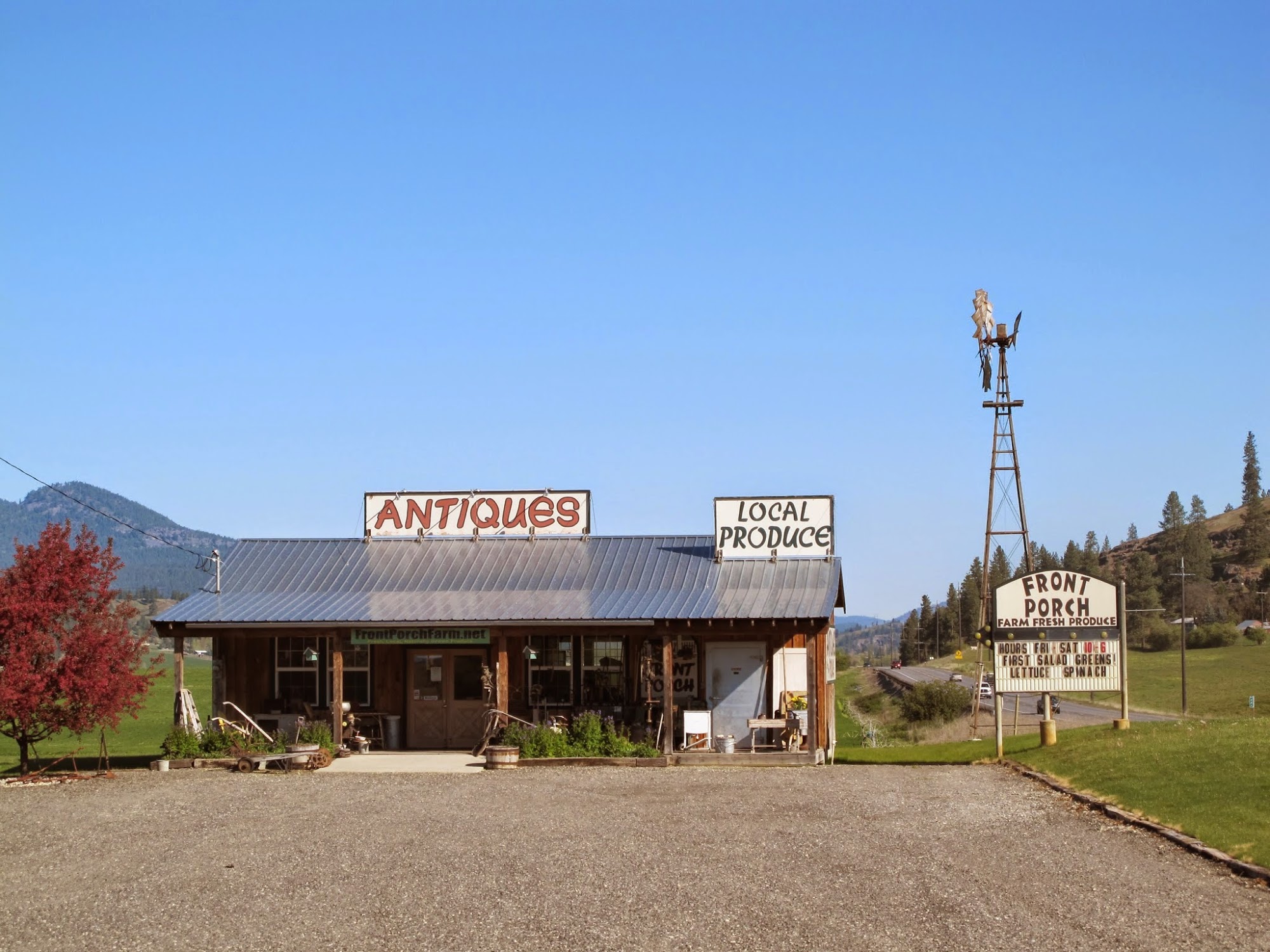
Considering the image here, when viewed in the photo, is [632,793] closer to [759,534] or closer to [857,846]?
[857,846]

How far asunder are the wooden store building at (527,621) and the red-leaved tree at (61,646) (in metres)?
2.23

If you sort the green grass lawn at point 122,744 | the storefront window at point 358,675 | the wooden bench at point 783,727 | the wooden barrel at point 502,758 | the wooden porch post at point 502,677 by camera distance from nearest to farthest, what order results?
the wooden barrel at point 502,758 → the wooden bench at point 783,727 → the wooden porch post at point 502,677 → the storefront window at point 358,675 → the green grass lawn at point 122,744

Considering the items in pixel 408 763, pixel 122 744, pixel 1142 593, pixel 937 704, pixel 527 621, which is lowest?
pixel 122 744

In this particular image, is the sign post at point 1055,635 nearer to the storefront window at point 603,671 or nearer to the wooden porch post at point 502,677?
the storefront window at point 603,671

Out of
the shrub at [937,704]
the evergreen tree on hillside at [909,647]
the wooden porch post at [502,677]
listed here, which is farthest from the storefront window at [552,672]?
the evergreen tree on hillside at [909,647]

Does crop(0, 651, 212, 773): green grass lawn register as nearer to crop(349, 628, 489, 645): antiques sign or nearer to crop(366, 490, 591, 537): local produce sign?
crop(349, 628, 489, 645): antiques sign

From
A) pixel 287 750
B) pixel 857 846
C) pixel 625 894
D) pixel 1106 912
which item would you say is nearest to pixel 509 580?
pixel 287 750

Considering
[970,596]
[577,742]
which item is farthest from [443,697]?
[970,596]

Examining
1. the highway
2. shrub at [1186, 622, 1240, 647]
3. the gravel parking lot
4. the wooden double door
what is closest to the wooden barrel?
the gravel parking lot

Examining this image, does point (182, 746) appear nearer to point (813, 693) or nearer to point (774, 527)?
point (813, 693)

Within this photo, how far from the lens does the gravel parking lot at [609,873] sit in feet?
35.6

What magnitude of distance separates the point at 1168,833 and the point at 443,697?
1677 cm

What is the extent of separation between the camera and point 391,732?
2817 centimetres

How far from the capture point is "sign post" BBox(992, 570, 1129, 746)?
82.5 feet
